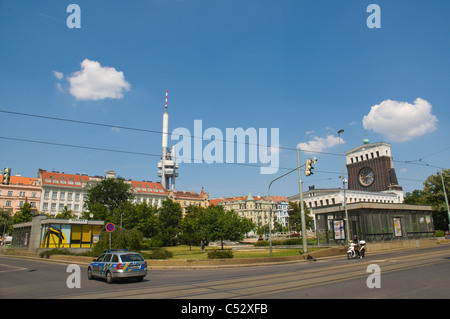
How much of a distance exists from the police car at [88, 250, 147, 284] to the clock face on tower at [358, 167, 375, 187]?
4813 inches

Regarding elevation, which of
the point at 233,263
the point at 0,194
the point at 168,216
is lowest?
the point at 233,263

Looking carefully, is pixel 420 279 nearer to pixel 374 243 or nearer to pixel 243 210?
pixel 374 243

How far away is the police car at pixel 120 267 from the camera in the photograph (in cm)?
1350

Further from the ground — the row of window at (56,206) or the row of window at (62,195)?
the row of window at (62,195)

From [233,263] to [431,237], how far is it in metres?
32.4

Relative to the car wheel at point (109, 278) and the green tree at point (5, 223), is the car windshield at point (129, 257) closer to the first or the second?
the car wheel at point (109, 278)

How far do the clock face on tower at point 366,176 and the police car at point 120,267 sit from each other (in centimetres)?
12224

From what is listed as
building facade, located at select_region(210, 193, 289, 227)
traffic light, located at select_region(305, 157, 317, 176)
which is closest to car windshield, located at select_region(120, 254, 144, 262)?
traffic light, located at select_region(305, 157, 317, 176)

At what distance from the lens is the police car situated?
13.5 m

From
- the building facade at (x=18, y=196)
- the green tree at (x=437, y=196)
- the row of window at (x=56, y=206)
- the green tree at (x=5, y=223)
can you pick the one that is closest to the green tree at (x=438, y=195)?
the green tree at (x=437, y=196)

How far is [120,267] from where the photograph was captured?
13.5m

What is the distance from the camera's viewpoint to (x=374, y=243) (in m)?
33.1

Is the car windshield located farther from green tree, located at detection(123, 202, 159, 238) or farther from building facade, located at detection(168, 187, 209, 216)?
building facade, located at detection(168, 187, 209, 216)
